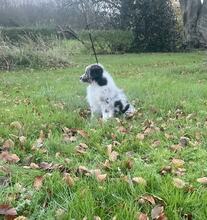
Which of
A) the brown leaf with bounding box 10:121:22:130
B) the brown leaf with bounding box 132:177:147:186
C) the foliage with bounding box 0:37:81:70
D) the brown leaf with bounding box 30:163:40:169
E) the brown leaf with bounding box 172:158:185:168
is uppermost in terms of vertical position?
the brown leaf with bounding box 132:177:147:186

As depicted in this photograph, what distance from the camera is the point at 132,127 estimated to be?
7.04 metres

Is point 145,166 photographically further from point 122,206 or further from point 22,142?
point 22,142

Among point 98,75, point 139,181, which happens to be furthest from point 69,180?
point 98,75

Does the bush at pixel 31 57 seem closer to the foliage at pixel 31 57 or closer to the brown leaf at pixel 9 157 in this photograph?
the foliage at pixel 31 57

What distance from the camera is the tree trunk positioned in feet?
104

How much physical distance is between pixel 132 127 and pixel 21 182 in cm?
305

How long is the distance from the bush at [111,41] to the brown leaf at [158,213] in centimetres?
2890

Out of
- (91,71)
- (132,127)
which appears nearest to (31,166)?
(132,127)

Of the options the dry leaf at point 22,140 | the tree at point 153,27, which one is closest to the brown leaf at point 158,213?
the dry leaf at point 22,140

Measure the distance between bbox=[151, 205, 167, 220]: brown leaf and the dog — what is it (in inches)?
183

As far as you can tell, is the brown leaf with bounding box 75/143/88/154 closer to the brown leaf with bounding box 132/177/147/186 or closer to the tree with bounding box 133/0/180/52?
the brown leaf with bounding box 132/177/147/186

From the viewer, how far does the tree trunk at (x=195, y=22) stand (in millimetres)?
31781

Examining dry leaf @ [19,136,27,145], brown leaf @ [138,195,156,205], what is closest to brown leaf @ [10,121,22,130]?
dry leaf @ [19,136,27,145]

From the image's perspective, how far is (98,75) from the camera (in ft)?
27.6
